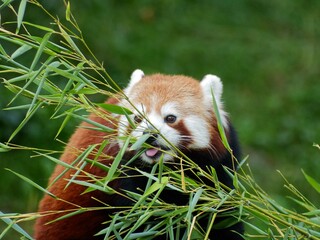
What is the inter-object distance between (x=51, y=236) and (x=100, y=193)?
1.17ft

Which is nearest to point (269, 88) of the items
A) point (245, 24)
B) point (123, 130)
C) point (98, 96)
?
point (245, 24)

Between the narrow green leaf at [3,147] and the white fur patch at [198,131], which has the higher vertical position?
the white fur patch at [198,131]

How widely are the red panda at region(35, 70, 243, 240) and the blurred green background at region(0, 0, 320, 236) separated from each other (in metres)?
1.63

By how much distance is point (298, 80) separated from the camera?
8.25 meters

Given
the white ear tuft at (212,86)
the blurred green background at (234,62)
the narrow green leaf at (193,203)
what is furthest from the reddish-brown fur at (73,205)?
the blurred green background at (234,62)

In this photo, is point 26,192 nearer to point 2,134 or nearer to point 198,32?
point 2,134

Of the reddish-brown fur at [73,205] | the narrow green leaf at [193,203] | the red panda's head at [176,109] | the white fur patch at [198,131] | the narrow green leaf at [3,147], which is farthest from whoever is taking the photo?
the reddish-brown fur at [73,205]

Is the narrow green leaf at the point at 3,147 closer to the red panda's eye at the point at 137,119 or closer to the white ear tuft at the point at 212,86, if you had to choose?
the red panda's eye at the point at 137,119

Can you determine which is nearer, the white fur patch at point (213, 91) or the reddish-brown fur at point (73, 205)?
the white fur patch at point (213, 91)

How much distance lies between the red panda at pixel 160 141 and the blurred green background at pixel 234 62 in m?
1.63

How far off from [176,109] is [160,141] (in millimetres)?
374

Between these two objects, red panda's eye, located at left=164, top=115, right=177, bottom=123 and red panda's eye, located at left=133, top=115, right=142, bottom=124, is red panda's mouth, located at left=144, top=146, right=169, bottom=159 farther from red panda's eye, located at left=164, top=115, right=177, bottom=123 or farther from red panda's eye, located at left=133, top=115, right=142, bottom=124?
red panda's eye, located at left=164, top=115, right=177, bottom=123

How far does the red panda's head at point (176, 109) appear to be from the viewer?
4.27m

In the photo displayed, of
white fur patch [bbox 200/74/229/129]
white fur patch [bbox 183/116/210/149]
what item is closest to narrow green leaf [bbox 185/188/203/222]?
white fur patch [bbox 183/116/210/149]
